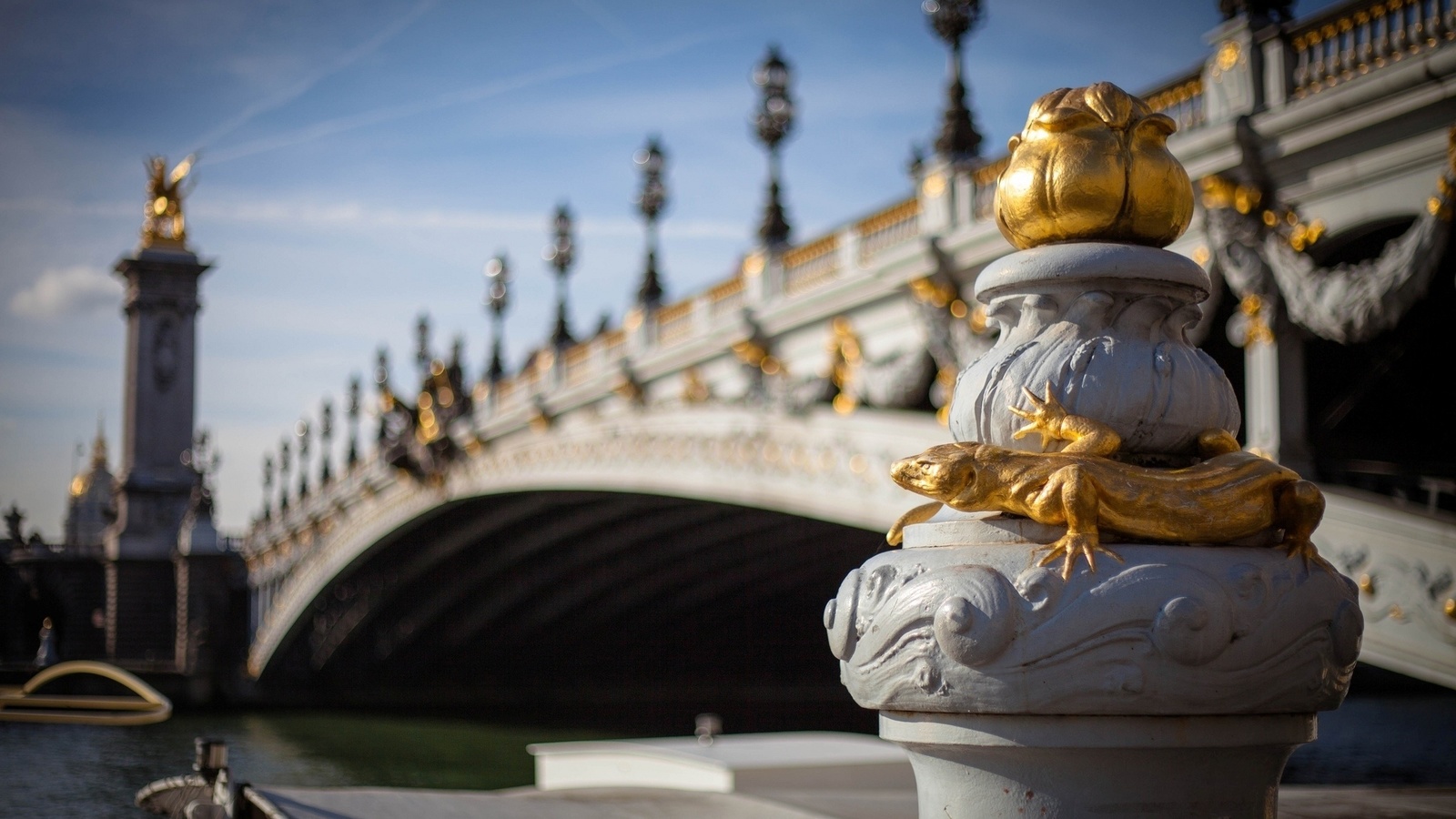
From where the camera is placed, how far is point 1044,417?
343cm

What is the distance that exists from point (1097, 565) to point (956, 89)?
14.5 m

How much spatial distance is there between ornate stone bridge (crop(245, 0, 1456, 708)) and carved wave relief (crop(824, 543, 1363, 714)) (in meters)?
5.55

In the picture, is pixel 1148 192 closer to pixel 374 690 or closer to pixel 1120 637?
pixel 1120 637

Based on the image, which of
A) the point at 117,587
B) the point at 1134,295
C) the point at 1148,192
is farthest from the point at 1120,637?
the point at 117,587

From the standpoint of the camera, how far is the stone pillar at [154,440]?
47.8 m

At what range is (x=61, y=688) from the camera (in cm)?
1839

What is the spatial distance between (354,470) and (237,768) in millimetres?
16279

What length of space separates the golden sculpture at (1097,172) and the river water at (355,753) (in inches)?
604

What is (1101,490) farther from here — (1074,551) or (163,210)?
(163,210)

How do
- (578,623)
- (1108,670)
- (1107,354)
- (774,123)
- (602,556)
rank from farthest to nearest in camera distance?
(578,623) → (602,556) → (774,123) → (1107,354) → (1108,670)

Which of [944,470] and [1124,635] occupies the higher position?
[944,470]

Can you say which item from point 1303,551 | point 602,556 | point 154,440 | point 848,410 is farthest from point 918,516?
point 154,440

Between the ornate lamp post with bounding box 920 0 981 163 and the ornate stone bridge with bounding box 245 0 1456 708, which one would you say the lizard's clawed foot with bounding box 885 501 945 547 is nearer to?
the ornate stone bridge with bounding box 245 0 1456 708

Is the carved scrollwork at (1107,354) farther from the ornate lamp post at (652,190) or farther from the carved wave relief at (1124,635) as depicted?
the ornate lamp post at (652,190)
